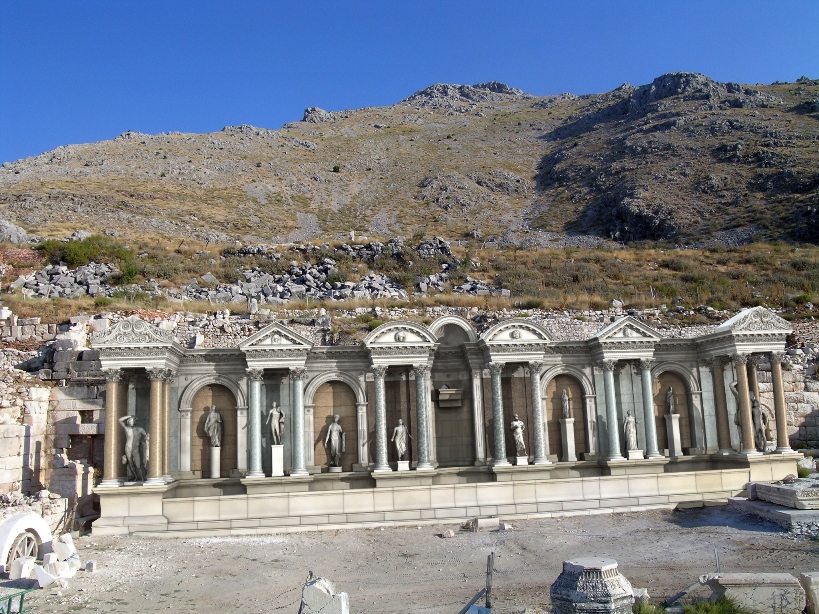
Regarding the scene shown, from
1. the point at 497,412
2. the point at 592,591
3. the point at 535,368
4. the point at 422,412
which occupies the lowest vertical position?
the point at 592,591

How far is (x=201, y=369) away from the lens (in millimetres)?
21516

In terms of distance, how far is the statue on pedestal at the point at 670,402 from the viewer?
23.6m

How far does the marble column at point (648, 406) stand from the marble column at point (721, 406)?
225 centimetres

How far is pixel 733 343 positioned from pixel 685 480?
483 centimetres

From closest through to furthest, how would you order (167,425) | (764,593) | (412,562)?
(764,593) < (412,562) < (167,425)

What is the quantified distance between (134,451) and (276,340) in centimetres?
505

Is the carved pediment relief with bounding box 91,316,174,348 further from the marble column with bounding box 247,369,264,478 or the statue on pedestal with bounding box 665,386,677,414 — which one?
the statue on pedestal with bounding box 665,386,677,414

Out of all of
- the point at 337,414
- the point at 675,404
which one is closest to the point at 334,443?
the point at 337,414

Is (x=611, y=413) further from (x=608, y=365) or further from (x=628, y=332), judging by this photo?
(x=628, y=332)

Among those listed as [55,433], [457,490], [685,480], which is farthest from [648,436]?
[55,433]

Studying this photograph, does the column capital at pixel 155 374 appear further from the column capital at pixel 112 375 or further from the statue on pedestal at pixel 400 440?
the statue on pedestal at pixel 400 440

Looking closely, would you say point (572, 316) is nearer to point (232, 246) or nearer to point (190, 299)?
point (190, 299)

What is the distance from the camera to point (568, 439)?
75.1ft

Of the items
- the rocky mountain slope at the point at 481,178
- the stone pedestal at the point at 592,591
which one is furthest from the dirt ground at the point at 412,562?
the rocky mountain slope at the point at 481,178
